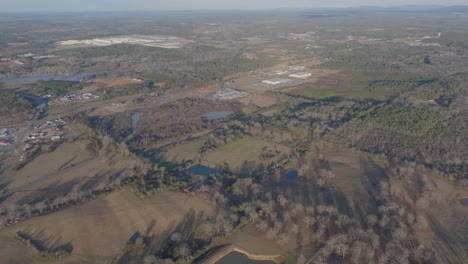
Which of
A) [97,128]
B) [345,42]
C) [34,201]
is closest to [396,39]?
[345,42]

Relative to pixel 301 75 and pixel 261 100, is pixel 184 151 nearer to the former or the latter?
pixel 261 100

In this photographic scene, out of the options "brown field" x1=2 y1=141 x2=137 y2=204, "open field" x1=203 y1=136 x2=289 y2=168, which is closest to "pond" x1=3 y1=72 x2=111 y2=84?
"brown field" x1=2 y1=141 x2=137 y2=204

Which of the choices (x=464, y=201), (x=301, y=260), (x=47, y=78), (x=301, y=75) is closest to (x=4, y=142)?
(x=301, y=260)

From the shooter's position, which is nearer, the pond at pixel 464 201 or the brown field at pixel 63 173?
the pond at pixel 464 201

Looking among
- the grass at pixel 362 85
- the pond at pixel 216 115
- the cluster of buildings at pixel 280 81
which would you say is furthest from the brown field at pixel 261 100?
the cluster of buildings at pixel 280 81

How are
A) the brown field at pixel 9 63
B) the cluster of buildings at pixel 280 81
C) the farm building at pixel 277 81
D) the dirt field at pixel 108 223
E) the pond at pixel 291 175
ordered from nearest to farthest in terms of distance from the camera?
1. the dirt field at pixel 108 223
2. the pond at pixel 291 175
3. the cluster of buildings at pixel 280 81
4. the farm building at pixel 277 81
5. the brown field at pixel 9 63

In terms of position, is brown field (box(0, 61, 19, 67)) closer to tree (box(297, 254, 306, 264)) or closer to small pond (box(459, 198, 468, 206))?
tree (box(297, 254, 306, 264))

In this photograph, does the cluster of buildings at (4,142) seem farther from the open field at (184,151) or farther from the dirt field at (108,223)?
the open field at (184,151)
